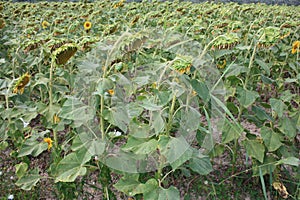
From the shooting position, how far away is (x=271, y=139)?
191 centimetres

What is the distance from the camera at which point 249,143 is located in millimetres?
1922

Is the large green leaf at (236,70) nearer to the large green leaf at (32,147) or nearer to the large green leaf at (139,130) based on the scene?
the large green leaf at (139,130)

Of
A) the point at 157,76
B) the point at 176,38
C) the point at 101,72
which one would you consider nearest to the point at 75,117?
the point at 101,72

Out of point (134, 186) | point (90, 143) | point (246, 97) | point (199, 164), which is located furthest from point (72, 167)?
point (246, 97)

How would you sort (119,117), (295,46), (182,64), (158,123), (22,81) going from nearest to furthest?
(182,64) → (158,123) → (119,117) → (22,81) → (295,46)

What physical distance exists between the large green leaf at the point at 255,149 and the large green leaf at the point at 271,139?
0.11 feet

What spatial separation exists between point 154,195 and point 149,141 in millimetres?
208

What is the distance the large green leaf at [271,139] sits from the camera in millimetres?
1891

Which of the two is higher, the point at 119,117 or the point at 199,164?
the point at 119,117

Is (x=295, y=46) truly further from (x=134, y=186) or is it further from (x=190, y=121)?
(x=134, y=186)

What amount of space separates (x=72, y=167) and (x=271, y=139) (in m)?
0.97

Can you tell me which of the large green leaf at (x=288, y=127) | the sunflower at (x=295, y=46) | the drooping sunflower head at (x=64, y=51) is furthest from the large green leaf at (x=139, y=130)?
the sunflower at (x=295, y=46)

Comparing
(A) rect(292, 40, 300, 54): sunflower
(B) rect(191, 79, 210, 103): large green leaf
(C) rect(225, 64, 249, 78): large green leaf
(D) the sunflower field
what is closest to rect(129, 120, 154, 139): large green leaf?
(D) the sunflower field

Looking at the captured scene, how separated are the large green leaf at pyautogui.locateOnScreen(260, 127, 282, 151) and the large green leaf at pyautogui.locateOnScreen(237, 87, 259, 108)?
0.20 m
